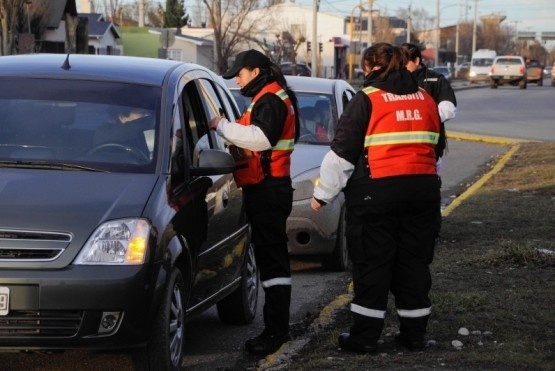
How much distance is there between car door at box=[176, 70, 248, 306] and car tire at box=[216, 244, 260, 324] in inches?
9.1

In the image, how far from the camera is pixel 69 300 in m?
4.92

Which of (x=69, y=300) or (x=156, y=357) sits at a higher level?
(x=69, y=300)

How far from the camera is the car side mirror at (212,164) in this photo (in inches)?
233

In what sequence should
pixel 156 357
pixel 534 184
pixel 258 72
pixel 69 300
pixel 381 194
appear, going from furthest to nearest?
pixel 534 184 < pixel 258 72 < pixel 381 194 < pixel 156 357 < pixel 69 300

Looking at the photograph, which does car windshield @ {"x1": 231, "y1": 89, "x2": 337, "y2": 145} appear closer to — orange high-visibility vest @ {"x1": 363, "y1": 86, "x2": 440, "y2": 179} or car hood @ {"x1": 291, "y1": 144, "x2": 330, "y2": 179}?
car hood @ {"x1": 291, "y1": 144, "x2": 330, "y2": 179}

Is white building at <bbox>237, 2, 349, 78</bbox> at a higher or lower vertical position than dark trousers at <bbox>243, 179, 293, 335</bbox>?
lower

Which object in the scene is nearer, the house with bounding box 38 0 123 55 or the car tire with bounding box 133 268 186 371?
the car tire with bounding box 133 268 186 371

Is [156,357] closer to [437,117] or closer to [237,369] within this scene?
[237,369]

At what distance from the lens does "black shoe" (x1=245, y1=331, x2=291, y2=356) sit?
6.35m

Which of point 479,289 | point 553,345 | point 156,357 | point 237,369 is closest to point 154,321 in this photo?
A: point 156,357

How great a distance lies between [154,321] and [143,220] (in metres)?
0.48

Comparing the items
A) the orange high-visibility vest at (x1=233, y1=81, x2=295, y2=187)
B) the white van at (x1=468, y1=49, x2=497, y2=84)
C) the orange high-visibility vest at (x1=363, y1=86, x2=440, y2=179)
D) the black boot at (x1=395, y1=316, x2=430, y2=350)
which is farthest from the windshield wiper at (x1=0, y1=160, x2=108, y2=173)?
the white van at (x1=468, y1=49, x2=497, y2=84)

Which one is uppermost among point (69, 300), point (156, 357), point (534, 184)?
point (69, 300)

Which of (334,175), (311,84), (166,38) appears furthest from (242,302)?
(166,38)
